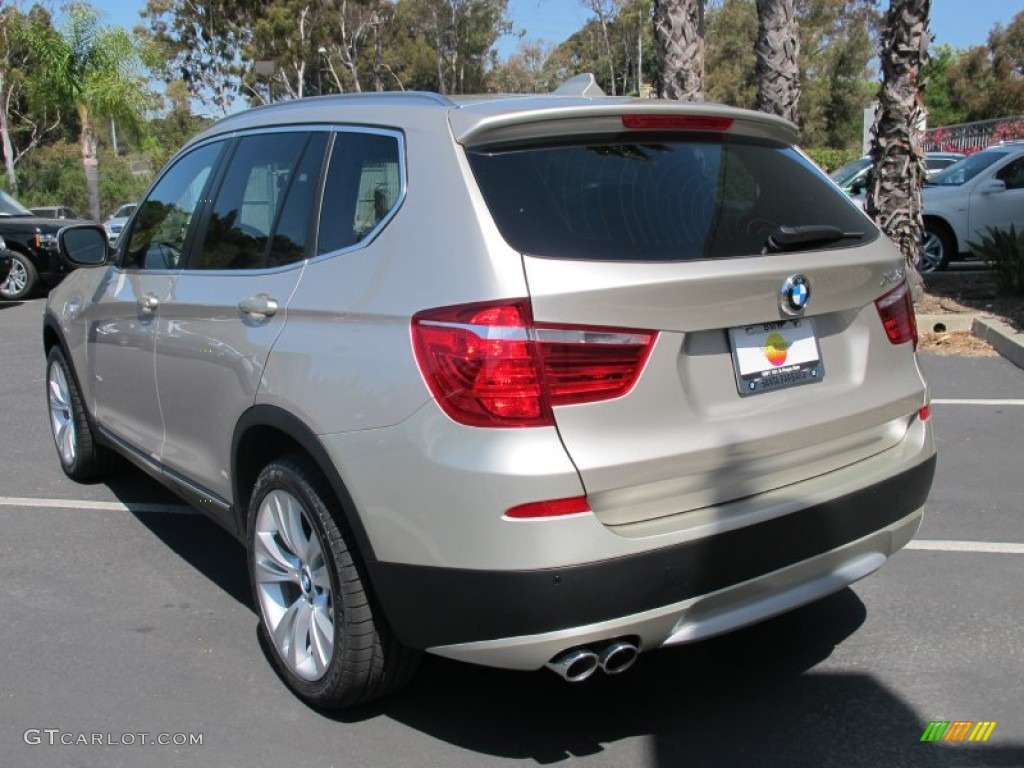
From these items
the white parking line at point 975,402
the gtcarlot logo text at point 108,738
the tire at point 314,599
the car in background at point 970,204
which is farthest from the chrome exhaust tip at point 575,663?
the car in background at point 970,204

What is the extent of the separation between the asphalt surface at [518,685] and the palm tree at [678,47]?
8.24 meters

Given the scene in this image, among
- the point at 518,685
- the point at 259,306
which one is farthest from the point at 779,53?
the point at 518,685

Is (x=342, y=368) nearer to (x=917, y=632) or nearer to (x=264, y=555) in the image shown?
(x=264, y=555)

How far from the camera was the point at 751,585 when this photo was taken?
2.85 meters

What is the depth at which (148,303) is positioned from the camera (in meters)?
4.14

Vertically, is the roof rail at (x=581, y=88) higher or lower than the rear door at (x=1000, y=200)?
higher

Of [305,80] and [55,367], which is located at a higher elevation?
[305,80]

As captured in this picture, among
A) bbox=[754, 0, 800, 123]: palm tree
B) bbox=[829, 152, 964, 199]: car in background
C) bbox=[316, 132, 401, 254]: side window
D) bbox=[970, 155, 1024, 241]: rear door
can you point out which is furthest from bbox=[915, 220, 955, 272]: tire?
bbox=[316, 132, 401, 254]: side window

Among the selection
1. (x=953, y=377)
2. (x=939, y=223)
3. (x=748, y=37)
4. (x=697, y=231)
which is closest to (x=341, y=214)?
(x=697, y=231)

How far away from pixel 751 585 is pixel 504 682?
1.05m

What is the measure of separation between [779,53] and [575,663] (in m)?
9.55

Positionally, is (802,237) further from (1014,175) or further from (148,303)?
(1014,175)

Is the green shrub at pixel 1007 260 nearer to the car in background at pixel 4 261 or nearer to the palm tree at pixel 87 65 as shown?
the car in background at pixel 4 261

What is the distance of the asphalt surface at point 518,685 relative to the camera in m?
3.05
